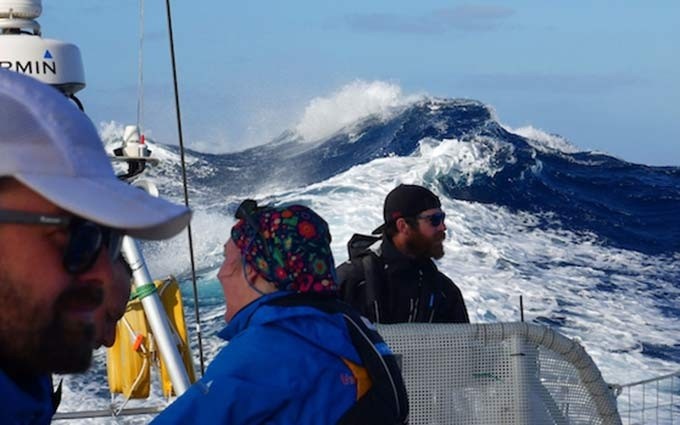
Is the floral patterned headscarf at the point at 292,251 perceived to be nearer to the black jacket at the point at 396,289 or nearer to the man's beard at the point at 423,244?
the black jacket at the point at 396,289

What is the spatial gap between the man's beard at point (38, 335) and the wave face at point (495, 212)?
6.70m

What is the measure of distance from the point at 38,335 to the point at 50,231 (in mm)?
99

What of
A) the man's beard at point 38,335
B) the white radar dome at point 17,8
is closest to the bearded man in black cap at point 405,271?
the white radar dome at point 17,8

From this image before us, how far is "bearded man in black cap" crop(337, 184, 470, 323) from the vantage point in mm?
4887

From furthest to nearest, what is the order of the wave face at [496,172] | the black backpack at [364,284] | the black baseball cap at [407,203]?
1. the wave face at [496,172]
2. the black baseball cap at [407,203]
3. the black backpack at [364,284]

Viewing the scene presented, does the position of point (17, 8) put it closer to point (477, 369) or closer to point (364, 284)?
point (364, 284)

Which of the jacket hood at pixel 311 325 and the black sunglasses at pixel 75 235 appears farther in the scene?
the jacket hood at pixel 311 325

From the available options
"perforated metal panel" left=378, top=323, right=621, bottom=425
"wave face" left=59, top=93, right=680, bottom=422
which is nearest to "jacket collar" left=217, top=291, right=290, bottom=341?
"perforated metal panel" left=378, top=323, right=621, bottom=425

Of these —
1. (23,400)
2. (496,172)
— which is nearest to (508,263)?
(496,172)

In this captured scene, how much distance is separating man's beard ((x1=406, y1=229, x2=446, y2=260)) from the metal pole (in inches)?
55.0

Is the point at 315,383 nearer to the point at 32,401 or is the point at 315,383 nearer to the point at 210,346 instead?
the point at 32,401

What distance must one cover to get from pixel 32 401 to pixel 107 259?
0.16 metres

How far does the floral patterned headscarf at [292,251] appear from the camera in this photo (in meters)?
2.53

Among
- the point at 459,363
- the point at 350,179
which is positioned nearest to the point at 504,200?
the point at 350,179
